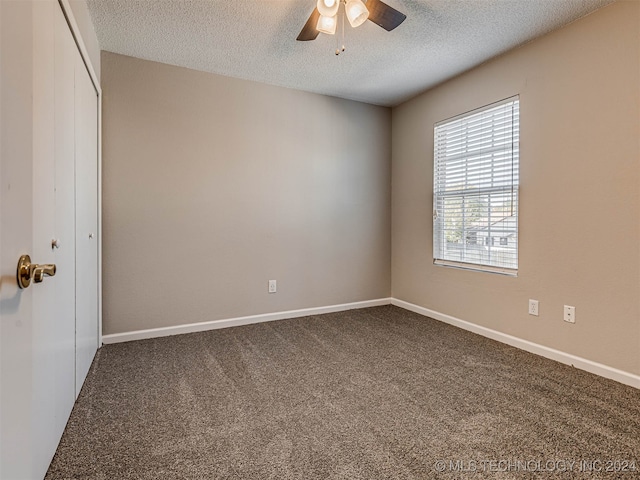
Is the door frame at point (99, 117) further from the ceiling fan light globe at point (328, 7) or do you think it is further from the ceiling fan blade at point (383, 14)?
the ceiling fan blade at point (383, 14)

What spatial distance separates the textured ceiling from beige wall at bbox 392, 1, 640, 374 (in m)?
0.22

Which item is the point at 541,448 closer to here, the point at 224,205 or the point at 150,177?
the point at 224,205

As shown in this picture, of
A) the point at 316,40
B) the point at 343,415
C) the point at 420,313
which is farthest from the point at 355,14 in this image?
the point at 420,313

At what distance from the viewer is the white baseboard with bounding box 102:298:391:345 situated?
2.95 metres

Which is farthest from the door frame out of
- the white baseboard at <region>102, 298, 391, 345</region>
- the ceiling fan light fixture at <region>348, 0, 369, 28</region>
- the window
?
the window

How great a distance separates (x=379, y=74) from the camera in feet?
10.7

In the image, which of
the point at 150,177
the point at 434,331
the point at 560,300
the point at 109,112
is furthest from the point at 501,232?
the point at 109,112

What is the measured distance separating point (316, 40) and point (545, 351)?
302 centimetres

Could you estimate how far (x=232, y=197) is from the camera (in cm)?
335

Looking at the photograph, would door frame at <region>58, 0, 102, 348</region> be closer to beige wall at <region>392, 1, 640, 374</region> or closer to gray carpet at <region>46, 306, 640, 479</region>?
gray carpet at <region>46, 306, 640, 479</region>

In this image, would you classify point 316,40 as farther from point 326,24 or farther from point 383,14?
point 383,14

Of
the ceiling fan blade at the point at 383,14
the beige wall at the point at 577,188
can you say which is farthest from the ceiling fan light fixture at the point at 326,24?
the beige wall at the point at 577,188

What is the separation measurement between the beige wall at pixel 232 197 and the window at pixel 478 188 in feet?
2.70

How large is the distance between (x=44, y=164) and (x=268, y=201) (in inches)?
87.8
